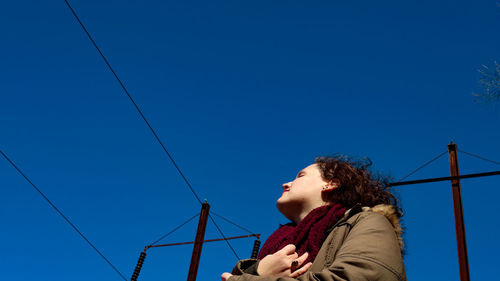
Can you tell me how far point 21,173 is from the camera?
1355cm

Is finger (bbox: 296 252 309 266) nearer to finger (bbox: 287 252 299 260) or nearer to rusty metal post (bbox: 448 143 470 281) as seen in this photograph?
finger (bbox: 287 252 299 260)

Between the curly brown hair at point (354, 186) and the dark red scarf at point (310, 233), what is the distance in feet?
0.65

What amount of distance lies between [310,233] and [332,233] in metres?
0.12

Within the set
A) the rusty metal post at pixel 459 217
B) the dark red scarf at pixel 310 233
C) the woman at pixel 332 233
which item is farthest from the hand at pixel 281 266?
the rusty metal post at pixel 459 217

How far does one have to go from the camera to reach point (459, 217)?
7.55 metres

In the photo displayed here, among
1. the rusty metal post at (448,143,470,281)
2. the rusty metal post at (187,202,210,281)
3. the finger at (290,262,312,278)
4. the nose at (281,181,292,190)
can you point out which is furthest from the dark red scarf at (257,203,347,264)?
the rusty metal post at (187,202,210,281)

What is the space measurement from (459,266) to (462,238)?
0.47 metres

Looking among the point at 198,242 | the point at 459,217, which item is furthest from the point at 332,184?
the point at 198,242

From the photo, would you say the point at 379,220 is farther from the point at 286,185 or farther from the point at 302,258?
the point at 286,185

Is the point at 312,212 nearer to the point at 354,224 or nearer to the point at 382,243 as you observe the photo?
the point at 354,224

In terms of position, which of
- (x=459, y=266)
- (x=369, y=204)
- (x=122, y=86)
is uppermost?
(x=122, y=86)

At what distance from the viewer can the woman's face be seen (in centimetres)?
278

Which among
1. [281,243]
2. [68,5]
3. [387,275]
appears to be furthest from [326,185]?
[68,5]

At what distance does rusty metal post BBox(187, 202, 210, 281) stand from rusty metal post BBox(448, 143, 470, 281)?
18.7 ft
